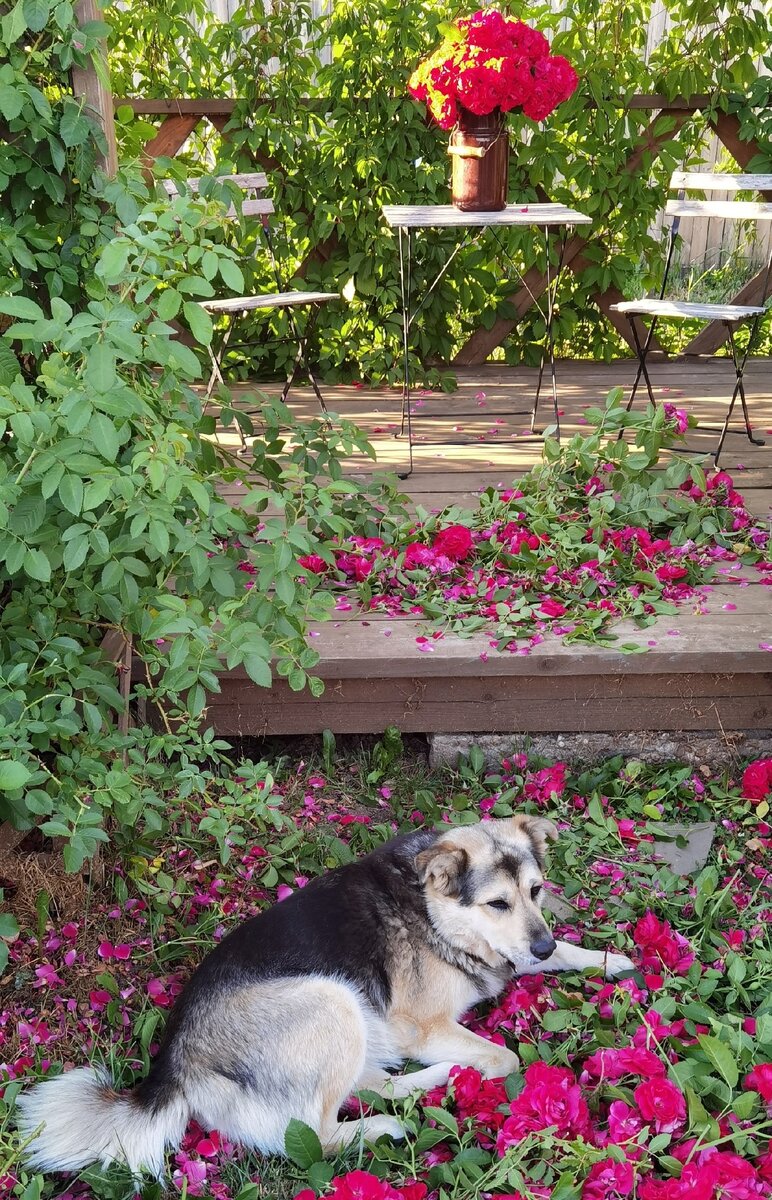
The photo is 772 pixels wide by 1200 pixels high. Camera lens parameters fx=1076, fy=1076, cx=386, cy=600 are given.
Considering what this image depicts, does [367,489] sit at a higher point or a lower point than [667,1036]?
higher

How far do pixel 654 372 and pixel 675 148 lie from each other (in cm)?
127

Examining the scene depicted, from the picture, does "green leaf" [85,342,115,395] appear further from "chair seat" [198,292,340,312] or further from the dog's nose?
"chair seat" [198,292,340,312]

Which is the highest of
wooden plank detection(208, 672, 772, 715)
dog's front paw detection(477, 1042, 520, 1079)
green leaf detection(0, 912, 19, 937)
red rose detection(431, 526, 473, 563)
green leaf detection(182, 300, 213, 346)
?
green leaf detection(182, 300, 213, 346)

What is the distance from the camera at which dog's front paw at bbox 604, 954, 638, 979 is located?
8.51 feet

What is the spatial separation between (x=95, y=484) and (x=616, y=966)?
1678 mm

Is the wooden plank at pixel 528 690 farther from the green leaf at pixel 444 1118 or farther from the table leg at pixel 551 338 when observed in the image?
the green leaf at pixel 444 1118

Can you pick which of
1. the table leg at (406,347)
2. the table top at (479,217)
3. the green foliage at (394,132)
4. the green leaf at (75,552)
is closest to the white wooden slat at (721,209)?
the table top at (479,217)

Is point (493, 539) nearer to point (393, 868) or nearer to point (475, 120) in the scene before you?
point (393, 868)

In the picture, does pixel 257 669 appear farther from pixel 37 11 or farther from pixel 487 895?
pixel 37 11

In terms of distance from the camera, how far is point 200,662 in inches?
89.3

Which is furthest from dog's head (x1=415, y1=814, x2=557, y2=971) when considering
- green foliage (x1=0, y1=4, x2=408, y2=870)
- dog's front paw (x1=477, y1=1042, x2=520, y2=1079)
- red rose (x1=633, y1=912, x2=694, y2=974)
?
green foliage (x1=0, y1=4, x2=408, y2=870)

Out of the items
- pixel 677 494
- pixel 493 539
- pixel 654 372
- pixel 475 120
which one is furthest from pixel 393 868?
pixel 654 372

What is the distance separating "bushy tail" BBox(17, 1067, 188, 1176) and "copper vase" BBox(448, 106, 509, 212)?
3.95m

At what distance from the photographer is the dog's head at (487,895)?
2.37m
